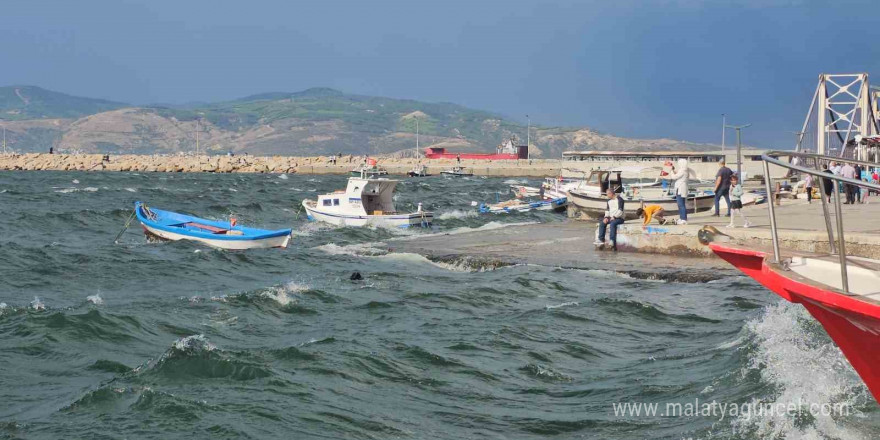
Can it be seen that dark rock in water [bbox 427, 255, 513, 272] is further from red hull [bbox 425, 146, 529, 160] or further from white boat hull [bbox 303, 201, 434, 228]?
Result: red hull [bbox 425, 146, 529, 160]

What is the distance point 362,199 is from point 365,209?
1.45 ft

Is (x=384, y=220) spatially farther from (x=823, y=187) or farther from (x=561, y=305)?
(x=823, y=187)

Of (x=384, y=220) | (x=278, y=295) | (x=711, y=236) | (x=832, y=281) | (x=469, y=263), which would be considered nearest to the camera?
(x=832, y=281)

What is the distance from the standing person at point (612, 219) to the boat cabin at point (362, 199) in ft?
47.3

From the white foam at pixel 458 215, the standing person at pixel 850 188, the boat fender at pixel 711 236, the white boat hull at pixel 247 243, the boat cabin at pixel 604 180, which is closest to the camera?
the boat fender at pixel 711 236

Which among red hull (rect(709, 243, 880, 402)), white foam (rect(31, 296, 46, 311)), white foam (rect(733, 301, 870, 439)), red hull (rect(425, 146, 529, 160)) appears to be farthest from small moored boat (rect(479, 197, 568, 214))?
red hull (rect(425, 146, 529, 160))

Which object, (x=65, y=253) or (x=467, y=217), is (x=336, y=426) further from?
(x=467, y=217)

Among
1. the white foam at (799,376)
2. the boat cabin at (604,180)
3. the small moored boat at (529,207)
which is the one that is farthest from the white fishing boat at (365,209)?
the white foam at (799,376)

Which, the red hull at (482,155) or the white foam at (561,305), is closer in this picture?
the white foam at (561,305)

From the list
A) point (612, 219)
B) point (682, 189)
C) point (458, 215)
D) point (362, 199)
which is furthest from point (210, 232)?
point (458, 215)

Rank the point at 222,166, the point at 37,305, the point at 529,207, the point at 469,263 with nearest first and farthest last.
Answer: the point at 37,305, the point at 469,263, the point at 529,207, the point at 222,166

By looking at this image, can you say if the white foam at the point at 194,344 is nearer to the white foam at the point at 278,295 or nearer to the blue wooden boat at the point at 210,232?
the white foam at the point at 278,295

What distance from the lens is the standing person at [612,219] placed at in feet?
83.0

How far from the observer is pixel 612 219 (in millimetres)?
25797
